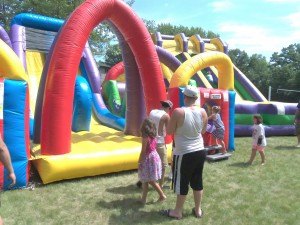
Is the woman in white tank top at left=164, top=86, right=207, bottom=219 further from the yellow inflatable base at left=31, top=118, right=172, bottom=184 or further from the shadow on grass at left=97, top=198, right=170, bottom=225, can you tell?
the yellow inflatable base at left=31, top=118, right=172, bottom=184

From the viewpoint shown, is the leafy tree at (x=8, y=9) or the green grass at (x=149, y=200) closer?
the green grass at (x=149, y=200)

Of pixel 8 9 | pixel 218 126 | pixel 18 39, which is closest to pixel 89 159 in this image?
pixel 218 126

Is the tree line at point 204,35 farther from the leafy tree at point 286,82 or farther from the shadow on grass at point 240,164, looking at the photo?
the shadow on grass at point 240,164

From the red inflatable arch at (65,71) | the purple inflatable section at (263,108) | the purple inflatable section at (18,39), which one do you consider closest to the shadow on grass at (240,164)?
the red inflatable arch at (65,71)

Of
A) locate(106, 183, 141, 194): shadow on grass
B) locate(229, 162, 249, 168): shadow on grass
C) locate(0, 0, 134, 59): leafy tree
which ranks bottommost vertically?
locate(229, 162, 249, 168): shadow on grass

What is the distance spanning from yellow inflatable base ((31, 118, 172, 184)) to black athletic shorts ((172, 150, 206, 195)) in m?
1.83

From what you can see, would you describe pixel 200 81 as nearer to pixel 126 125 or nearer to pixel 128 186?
pixel 126 125

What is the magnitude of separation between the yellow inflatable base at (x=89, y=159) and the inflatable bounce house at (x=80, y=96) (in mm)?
14

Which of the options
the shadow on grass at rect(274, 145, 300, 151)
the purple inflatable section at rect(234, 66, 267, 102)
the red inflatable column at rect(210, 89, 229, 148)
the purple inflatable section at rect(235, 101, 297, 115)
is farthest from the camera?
the purple inflatable section at rect(234, 66, 267, 102)

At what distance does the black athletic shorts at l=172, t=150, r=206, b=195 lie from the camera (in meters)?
3.94

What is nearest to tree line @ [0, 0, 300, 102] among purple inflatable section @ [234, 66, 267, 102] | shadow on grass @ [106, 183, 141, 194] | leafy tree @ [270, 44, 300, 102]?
leafy tree @ [270, 44, 300, 102]

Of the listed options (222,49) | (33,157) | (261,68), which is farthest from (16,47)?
(261,68)

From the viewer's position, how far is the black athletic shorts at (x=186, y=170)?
394 centimetres

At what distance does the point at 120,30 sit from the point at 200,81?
374 inches
